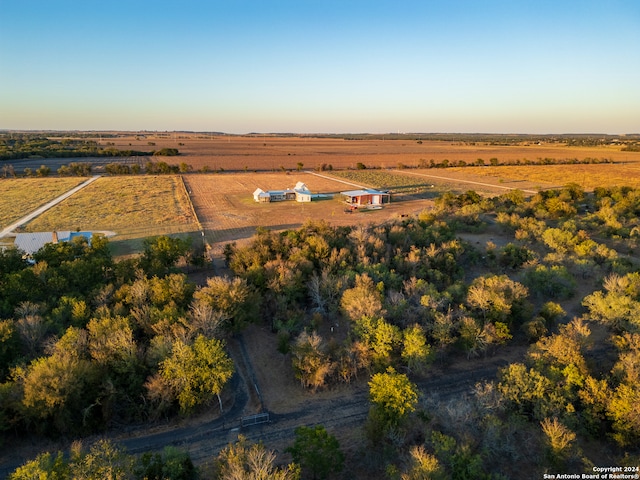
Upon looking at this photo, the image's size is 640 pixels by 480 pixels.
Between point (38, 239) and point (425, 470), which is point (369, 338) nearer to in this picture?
point (425, 470)

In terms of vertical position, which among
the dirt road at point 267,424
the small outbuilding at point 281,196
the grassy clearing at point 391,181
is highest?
the grassy clearing at point 391,181

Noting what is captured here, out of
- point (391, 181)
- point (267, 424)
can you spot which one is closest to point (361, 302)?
point (267, 424)

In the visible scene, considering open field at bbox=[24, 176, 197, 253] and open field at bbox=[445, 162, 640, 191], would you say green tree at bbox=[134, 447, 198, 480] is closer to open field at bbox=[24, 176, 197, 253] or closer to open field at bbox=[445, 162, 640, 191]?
open field at bbox=[24, 176, 197, 253]

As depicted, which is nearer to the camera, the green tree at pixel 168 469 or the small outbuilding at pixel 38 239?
the green tree at pixel 168 469

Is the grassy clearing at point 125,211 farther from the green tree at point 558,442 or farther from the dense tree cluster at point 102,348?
the green tree at point 558,442

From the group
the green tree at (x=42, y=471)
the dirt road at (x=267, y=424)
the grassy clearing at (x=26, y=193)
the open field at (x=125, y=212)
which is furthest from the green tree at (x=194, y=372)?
the grassy clearing at (x=26, y=193)

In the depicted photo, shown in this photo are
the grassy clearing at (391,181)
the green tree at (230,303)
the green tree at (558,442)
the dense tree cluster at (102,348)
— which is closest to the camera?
the green tree at (558,442)
